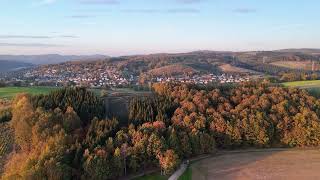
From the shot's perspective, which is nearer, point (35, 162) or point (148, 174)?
point (35, 162)

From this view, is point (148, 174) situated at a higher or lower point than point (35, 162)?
lower

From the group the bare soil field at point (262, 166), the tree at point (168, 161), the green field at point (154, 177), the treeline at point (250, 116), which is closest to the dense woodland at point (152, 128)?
the tree at point (168, 161)

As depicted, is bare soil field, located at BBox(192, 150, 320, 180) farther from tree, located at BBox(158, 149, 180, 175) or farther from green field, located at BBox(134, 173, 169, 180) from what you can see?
green field, located at BBox(134, 173, 169, 180)

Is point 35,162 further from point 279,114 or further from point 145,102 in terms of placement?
point 279,114

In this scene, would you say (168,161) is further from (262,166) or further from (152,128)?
(262,166)

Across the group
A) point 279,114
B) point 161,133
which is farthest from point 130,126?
point 279,114

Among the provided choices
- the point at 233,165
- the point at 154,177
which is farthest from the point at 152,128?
the point at 233,165

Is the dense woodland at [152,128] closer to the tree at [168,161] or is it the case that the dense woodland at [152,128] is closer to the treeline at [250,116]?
the tree at [168,161]
